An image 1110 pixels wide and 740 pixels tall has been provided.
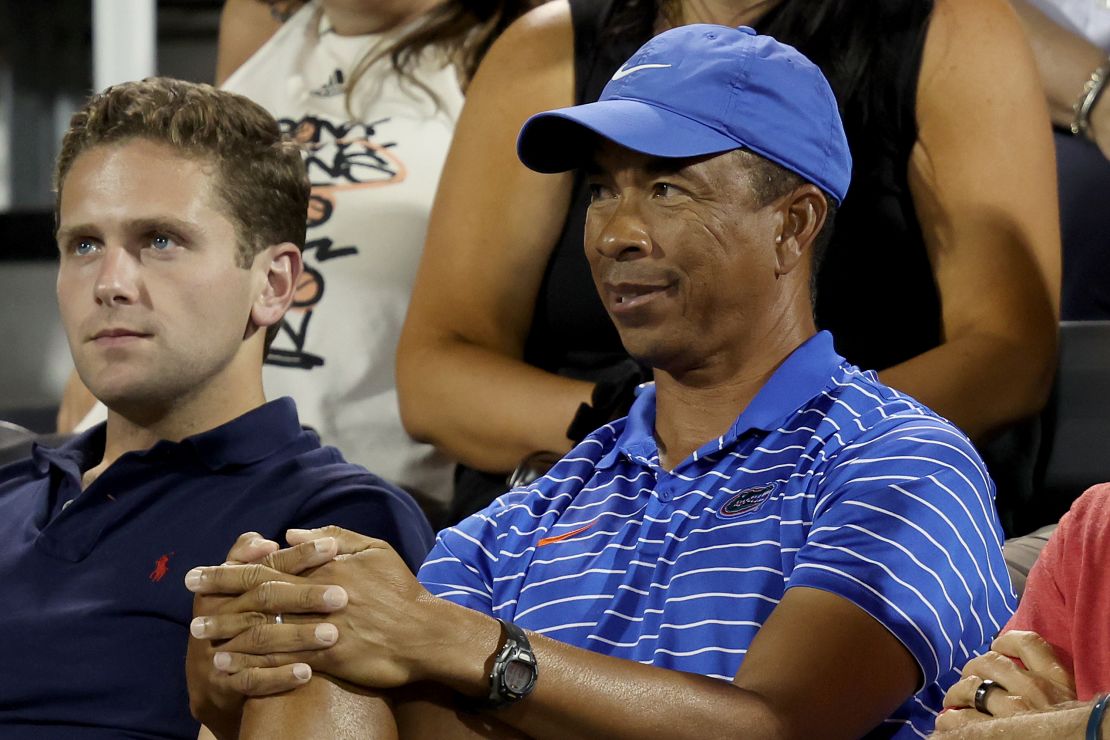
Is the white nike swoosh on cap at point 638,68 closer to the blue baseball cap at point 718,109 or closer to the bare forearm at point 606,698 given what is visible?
the blue baseball cap at point 718,109

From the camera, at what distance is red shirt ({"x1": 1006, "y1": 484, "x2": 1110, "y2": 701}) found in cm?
119

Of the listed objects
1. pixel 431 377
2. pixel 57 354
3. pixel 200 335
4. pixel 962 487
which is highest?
pixel 962 487

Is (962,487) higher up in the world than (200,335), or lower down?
higher up

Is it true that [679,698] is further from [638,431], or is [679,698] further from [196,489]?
[196,489]

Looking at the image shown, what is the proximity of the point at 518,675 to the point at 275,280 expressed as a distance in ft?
2.32

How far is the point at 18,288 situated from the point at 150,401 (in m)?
1.73

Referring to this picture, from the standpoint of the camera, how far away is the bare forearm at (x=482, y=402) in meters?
1.89

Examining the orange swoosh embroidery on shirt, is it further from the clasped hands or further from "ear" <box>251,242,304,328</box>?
"ear" <box>251,242,304,328</box>

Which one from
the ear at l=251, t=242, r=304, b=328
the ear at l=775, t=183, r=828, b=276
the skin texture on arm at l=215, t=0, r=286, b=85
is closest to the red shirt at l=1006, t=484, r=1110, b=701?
the ear at l=775, t=183, r=828, b=276

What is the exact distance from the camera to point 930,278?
1911 mm

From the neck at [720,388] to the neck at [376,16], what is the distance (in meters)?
1.22

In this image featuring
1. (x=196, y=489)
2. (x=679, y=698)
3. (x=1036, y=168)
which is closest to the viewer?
(x=679, y=698)

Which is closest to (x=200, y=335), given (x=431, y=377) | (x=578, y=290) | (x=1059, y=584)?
(x=431, y=377)

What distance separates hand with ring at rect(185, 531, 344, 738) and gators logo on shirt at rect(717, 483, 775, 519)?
0.33 m
